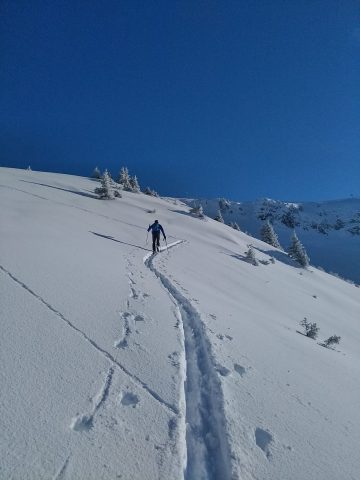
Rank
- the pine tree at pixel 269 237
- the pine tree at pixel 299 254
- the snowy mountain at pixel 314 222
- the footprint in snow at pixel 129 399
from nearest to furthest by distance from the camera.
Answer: the footprint in snow at pixel 129 399
the pine tree at pixel 299 254
the pine tree at pixel 269 237
the snowy mountain at pixel 314 222

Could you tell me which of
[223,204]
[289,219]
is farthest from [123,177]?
[289,219]

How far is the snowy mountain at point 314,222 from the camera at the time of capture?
306 ft

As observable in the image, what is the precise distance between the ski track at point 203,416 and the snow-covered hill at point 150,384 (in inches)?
0.6

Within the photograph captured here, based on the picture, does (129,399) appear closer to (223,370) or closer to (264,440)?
(264,440)

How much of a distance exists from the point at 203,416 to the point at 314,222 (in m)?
126

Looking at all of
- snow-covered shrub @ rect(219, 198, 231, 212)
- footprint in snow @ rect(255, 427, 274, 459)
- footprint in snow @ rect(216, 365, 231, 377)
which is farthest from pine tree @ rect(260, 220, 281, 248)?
snow-covered shrub @ rect(219, 198, 231, 212)

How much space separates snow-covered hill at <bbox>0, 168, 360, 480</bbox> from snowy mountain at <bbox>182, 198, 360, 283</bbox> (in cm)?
8231

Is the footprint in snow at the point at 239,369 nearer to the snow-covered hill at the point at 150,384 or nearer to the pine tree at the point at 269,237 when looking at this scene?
the snow-covered hill at the point at 150,384

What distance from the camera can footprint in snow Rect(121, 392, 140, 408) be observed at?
4422 millimetres

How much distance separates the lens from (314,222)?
400 feet

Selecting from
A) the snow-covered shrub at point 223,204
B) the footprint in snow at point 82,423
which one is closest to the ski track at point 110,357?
the footprint in snow at point 82,423

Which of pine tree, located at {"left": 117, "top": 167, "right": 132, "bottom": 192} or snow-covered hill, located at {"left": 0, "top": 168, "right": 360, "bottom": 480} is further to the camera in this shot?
pine tree, located at {"left": 117, "top": 167, "right": 132, "bottom": 192}

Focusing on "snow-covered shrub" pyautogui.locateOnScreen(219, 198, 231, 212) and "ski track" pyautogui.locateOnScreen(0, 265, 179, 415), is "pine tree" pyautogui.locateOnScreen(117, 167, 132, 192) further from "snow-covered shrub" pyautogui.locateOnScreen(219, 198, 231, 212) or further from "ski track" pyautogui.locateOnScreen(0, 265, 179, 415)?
"snow-covered shrub" pyautogui.locateOnScreen(219, 198, 231, 212)

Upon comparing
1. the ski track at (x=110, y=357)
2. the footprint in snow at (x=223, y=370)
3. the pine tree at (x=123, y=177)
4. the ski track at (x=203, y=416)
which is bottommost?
the ski track at (x=203, y=416)
